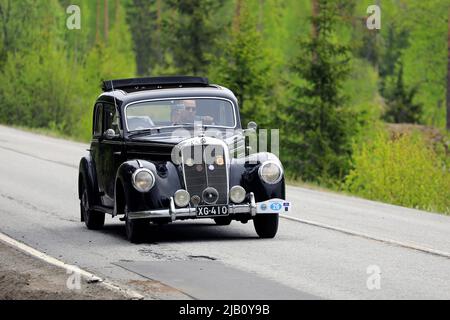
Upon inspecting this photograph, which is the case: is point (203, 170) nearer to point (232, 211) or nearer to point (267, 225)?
point (232, 211)

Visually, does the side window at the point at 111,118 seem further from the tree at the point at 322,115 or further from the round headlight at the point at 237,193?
the tree at the point at 322,115

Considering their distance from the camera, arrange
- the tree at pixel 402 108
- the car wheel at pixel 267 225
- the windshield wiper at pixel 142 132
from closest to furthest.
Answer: the car wheel at pixel 267 225
the windshield wiper at pixel 142 132
the tree at pixel 402 108

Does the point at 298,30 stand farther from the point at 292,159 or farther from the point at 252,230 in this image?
the point at 252,230

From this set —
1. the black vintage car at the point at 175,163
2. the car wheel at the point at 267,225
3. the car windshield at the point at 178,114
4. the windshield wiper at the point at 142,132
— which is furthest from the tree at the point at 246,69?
the car wheel at the point at 267,225

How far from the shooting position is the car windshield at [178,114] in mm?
14602

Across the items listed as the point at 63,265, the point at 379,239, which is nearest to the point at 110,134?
the point at 63,265

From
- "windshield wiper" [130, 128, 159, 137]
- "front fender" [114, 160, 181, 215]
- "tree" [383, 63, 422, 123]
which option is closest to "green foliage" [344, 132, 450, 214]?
"windshield wiper" [130, 128, 159, 137]

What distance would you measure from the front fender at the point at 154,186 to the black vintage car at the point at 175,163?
1 cm

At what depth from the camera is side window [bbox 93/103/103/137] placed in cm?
1579

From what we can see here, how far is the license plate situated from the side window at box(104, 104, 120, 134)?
209 centimetres

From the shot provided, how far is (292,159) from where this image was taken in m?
34.7
